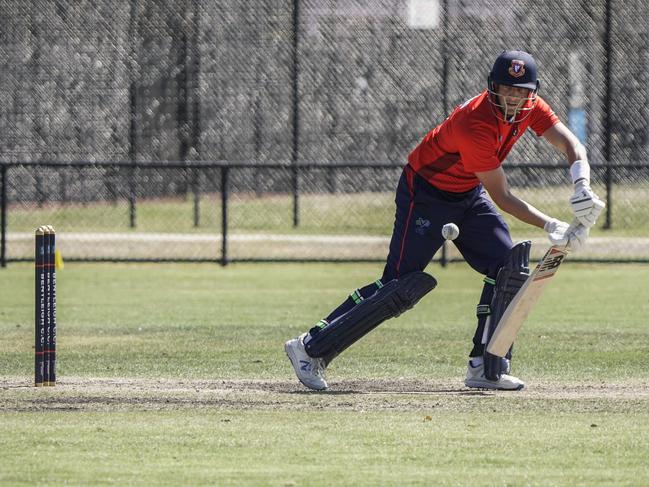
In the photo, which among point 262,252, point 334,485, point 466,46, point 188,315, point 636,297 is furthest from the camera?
point 466,46

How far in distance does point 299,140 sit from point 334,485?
16913 mm

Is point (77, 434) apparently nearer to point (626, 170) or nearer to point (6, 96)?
point (626, 170)

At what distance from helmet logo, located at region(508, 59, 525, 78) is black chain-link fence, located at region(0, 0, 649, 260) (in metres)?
12.7

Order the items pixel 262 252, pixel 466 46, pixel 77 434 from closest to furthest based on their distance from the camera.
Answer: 1. pixel 77 434
2. pixel 262 252
3. pixel 466 46

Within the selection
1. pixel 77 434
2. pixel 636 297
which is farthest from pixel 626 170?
pixel 77 434

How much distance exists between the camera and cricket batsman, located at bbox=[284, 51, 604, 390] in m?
8.50

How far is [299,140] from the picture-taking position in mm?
22438

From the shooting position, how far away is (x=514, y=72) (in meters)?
8.27

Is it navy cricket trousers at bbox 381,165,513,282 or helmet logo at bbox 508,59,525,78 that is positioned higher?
helmet logo at bbox 508,59,525,78

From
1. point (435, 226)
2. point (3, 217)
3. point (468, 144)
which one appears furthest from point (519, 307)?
point (3, 217)

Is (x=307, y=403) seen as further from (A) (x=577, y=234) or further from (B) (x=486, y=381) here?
(A) (x=577, y=234)

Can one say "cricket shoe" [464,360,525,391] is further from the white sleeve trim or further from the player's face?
the player's face

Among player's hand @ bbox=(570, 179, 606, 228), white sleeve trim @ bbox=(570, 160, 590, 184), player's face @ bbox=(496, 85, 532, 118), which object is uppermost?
player's face @ bbox=(496, 85, 532, 118)

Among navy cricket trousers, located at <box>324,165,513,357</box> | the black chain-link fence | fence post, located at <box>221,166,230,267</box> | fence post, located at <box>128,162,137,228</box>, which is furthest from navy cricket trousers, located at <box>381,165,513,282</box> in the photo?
fence post, located at <box>128,162,137,228</box>
